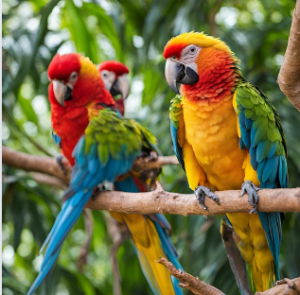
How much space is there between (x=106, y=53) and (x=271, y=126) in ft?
5.22

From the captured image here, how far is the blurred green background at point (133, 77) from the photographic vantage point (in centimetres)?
167

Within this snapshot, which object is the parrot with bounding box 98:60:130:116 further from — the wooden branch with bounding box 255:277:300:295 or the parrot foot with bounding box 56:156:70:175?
the wooden branch with bounding box 255:277:300:295

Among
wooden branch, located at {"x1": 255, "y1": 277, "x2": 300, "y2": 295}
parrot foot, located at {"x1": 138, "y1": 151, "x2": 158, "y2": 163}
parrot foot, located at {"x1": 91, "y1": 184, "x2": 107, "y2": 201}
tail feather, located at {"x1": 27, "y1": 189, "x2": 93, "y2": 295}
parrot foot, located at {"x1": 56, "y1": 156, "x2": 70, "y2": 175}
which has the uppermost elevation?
parrot foot, located at {"x1": 138, "y1": 151, "x2": 158, "y2": 163}

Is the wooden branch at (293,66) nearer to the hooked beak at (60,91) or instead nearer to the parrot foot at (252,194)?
the parrot foot at (252,194)

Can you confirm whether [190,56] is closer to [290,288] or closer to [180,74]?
[180,74]

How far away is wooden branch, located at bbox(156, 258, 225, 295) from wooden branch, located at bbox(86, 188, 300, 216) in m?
0.16

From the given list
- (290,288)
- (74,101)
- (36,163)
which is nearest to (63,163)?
(36,163)

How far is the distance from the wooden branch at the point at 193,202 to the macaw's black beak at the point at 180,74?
28 cm

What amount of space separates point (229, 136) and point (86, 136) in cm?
39

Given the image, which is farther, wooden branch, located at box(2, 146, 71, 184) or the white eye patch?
wooden branch, located at box(2, 146, 71, 184)

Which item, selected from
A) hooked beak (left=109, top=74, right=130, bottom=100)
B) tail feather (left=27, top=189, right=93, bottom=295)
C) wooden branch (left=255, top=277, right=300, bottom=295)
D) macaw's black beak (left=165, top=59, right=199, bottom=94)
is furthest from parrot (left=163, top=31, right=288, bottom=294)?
hooked beak (left=109, top=74, right=130, bottom=100)

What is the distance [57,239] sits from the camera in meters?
1.07

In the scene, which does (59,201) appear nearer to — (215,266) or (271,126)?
(215,266)

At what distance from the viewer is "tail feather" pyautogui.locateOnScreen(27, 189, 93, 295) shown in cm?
102
